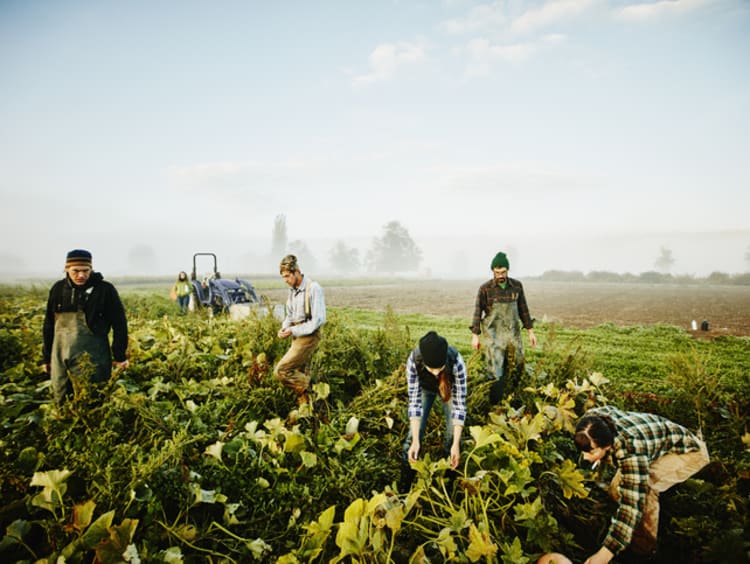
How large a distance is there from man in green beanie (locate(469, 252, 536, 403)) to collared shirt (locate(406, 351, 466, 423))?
160cm

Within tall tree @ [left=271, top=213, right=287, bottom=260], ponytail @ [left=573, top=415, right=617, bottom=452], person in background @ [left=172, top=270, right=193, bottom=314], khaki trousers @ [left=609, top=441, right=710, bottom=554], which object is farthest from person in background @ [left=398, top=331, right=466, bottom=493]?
tall tree @ [left=271, top=213, right=287, bottom=260]

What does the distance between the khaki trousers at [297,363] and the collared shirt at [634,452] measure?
2636 mm

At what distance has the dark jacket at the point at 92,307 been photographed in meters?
3.30

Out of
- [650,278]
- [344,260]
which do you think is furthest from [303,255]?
[650,278]

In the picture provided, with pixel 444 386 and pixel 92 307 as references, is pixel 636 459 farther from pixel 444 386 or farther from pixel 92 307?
pixel 92 307

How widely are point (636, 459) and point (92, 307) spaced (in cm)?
444

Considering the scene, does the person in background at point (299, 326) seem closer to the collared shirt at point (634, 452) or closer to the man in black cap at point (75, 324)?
the man in black cap at point (75, 324)

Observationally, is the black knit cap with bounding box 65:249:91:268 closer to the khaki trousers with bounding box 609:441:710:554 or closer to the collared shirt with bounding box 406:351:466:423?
the collared shirt with bounding box 406:351:466:423

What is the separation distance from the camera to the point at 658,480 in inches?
102

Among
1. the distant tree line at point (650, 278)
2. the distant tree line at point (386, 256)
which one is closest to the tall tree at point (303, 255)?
the distant tree line at point (386, 256)

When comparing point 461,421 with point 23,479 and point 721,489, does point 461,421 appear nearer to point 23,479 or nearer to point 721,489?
point 721,489

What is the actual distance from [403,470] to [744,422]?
337cm

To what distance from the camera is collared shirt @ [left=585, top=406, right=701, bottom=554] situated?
2.23 metres

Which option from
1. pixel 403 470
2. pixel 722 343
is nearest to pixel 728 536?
pixel 403 470
